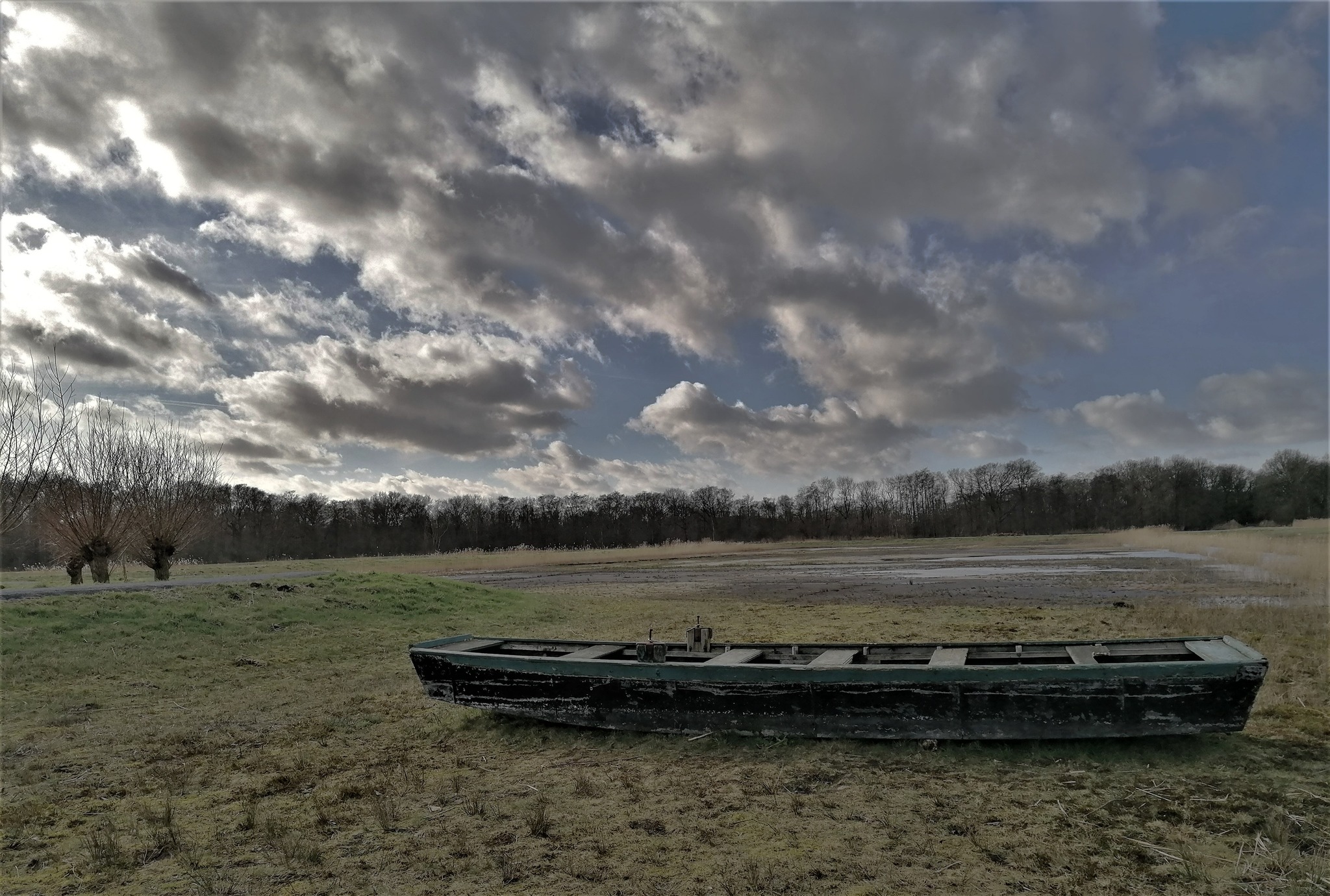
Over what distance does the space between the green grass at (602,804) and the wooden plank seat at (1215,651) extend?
0.80 meters

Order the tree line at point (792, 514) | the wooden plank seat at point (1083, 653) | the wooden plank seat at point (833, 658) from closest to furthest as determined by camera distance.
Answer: the wooden plank seat at point (1083, 653)
the wooden plank seat at point (833, 658)
the tree line at point (792, 514)

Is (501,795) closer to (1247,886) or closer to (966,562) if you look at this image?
(1247,886)

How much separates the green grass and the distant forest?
79.6m

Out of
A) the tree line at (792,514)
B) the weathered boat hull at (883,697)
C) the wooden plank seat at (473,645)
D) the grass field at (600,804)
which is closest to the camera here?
the grass field at (600,804)

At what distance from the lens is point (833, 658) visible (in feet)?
26.6

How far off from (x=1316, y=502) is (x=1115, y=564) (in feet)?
206

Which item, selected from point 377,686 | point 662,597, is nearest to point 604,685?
point 377,686

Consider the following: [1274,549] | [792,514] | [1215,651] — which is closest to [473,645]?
[1215,651]

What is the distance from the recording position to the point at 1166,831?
17.2ft

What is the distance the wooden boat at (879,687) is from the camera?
6383 mm

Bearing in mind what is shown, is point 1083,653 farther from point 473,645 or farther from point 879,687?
point 473,645

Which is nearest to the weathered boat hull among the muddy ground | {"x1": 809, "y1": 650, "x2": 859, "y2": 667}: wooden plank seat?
{"x1": 809, "y1": 650, "x2": 859, "y2": 667}: wooden plank seat

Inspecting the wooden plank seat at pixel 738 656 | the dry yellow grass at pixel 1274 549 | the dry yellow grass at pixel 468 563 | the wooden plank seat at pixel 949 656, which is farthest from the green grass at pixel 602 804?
the dry yellow grass at pixel 468 563

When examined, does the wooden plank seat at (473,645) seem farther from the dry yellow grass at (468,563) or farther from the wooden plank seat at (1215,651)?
the dry yellow grass at (468,563)
